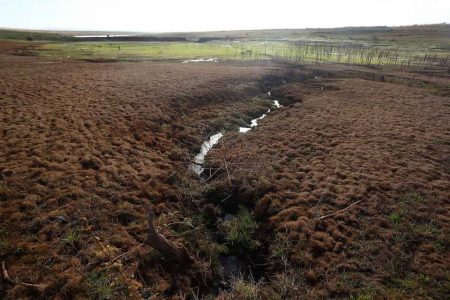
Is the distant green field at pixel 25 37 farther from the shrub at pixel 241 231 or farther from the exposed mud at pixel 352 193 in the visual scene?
the shrub at pixel 241 231

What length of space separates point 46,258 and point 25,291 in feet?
4.10

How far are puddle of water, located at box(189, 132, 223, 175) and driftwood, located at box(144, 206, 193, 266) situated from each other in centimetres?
770

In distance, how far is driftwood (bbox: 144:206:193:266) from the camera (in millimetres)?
10656

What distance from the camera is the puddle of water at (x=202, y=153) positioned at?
1936 centimetres

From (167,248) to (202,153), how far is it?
11462 mm

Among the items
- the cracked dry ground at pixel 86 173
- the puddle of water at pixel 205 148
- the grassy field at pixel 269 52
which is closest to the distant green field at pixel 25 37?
the grassy field at pixel 269 52

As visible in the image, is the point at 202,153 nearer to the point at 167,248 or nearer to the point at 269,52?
the point at 167,248

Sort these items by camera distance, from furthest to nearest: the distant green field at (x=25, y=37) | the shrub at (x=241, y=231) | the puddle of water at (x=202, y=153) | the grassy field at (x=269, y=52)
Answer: the distant green field at (x=25, y=37), the grassy field at (x=269, y=52), the puddle of water at (x=202, y=153), the shrub at (x=241, y=231)

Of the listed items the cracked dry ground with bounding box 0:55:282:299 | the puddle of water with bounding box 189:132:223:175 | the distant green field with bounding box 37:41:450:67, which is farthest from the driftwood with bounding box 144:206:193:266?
the distant green field with bounding box 37:41:450:67

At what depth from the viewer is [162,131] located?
23.3 m

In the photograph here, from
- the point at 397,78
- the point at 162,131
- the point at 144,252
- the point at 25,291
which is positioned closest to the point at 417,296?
the point at 144,252

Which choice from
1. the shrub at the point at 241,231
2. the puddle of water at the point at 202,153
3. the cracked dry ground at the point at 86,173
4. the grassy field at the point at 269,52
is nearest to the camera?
the cracked dry ground at the point at 86,173

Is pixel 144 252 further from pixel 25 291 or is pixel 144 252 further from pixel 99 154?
pixel 99 154

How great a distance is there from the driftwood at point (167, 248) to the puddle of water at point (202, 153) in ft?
25.3
